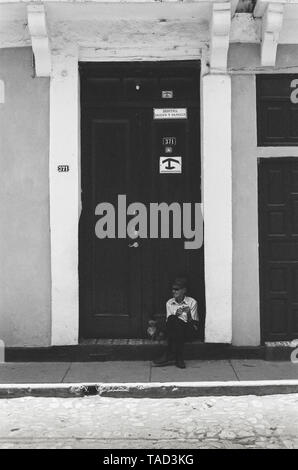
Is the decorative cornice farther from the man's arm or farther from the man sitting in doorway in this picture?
the man's arm

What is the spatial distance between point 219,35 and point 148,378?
164 inches

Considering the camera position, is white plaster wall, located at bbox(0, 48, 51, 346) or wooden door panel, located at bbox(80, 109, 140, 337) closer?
white plaster wall, located at bbox(0, 48, 51, 346)

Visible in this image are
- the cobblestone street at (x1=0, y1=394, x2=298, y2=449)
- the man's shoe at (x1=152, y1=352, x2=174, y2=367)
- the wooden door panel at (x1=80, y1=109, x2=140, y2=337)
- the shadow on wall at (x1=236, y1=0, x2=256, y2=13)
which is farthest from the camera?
the wooden door panel at (x1=80, y1=109, x2=140, y2=337)

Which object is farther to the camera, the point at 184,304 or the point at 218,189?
the point at 218,189

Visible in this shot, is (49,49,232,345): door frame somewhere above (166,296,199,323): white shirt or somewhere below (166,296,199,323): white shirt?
above

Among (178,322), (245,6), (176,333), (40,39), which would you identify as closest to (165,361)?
(176,333)

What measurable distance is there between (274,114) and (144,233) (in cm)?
228

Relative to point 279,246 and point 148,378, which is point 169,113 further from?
point 148,378

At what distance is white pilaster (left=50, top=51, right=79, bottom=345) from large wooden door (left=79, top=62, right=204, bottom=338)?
0.88 ft

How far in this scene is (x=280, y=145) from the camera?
720cm

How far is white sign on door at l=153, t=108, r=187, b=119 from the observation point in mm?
7379

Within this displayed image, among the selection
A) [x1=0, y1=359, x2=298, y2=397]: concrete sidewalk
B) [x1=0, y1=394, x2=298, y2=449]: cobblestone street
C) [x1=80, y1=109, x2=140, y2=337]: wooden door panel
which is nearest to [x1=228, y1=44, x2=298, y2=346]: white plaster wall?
[x1=0, y1=359, x2=298, y2=397]: concrete sidewalk

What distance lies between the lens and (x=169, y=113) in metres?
7.38
